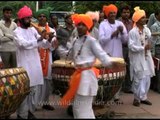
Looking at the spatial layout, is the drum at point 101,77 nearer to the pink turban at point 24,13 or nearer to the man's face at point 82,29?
the man's face at point 82,29

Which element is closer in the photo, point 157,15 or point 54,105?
point 54,105

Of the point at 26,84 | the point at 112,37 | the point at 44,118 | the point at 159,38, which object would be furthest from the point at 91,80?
the point at 159,38

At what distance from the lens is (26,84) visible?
564 cm

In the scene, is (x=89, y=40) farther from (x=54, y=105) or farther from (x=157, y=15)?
(x=157, y=15)

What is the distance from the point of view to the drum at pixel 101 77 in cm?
605

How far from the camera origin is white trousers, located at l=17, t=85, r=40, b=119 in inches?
237

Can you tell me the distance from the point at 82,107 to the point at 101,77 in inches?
43.5

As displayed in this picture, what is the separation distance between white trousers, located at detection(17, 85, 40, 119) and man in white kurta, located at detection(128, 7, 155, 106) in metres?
1.82

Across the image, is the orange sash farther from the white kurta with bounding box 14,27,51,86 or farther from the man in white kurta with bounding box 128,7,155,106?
the man in white kurta with bounding box 128,7,155,106

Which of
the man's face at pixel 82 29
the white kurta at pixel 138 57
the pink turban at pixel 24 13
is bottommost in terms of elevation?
the white kurta at pixel 138 57

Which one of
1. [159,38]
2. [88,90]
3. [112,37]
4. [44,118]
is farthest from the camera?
[159,38]

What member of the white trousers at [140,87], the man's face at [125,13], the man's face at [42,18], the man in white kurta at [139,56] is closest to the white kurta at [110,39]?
the man in white kurta at [139,56]

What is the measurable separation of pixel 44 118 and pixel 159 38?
11.5 feet

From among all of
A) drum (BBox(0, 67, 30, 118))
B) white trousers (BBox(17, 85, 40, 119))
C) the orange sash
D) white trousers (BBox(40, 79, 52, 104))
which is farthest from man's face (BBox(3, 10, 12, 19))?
drum (BBox(0, 67, 30, 118))
